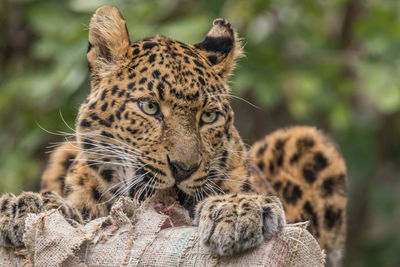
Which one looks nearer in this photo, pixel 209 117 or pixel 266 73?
pixel 209 117

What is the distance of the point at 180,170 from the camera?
176 inches

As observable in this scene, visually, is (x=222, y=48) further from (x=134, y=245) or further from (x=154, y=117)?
(x=134, y=245)

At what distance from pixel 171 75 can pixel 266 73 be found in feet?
14.6

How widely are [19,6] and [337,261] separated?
22.4 ft

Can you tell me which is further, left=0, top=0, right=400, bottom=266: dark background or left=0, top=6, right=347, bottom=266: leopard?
left=0, top=0, right=400, bottom=266: dark background

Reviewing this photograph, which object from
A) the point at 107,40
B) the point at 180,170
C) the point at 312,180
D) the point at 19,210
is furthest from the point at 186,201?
the point at 312,180

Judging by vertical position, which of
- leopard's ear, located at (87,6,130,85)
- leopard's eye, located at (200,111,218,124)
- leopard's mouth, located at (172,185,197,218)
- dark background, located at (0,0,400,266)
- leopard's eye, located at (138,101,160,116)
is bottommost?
leopard's mouth, located at (172,185,197,218)

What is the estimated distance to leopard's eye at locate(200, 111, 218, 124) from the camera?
4926 mm

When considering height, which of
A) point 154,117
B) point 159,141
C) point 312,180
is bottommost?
point 159,141

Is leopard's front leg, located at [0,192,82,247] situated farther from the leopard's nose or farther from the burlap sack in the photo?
the leopard's nose

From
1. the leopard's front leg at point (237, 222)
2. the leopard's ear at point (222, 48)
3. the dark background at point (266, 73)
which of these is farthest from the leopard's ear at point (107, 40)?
the dark background at point (266, 73)

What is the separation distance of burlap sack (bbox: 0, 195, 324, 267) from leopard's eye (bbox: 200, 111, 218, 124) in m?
0.84

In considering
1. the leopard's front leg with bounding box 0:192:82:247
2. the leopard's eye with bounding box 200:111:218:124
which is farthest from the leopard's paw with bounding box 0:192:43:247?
the leopard's eye with bounding box 200:111:218:124

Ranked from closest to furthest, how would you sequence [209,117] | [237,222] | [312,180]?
[237,222] → [209,117] → [312,180]
